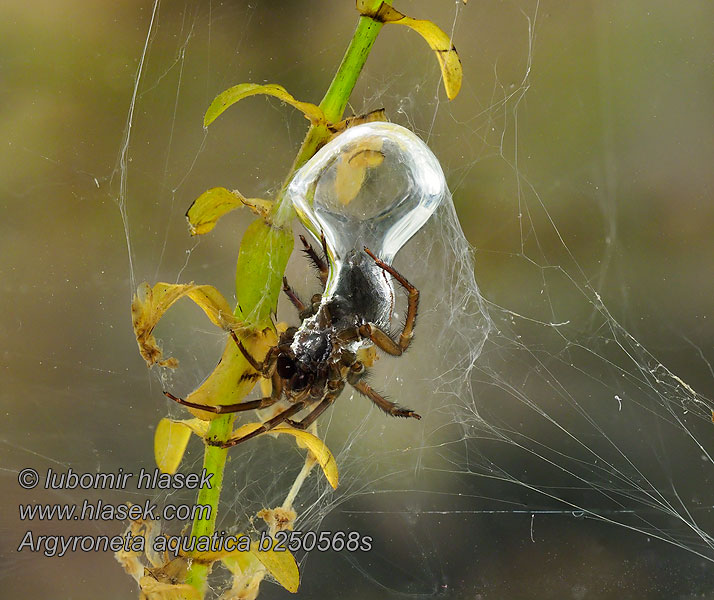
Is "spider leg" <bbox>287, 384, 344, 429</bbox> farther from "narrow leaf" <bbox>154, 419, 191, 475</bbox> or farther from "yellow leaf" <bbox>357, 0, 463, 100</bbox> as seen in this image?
"yellow leaf" <bbox>357, 0, 463, 100</bbox>

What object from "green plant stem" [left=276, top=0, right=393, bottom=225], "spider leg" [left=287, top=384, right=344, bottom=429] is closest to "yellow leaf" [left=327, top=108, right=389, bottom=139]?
"green plant stem" [left=276, top=0, right=393, bottom=225]

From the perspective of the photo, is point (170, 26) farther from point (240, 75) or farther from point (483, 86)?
point (483, 86)

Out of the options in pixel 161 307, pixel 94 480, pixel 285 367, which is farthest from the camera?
pixel 94 480

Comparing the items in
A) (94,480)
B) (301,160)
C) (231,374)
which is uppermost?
(301,160)

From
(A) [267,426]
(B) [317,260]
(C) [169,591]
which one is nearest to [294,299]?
(B) [317,260]

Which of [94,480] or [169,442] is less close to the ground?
[169,442]

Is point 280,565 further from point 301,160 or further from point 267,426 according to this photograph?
point 301,160
